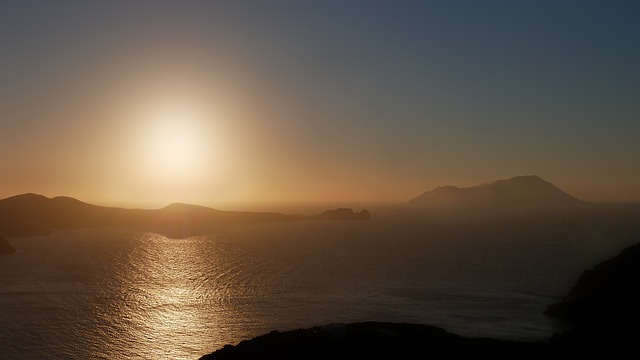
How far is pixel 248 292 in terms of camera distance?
298 feet

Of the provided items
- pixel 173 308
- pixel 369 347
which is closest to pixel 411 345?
pixel 369 347

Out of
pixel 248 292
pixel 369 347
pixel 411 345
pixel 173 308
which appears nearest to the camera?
pixel 369 347

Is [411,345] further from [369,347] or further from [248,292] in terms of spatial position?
[248,292]

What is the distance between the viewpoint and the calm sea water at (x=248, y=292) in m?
61.8

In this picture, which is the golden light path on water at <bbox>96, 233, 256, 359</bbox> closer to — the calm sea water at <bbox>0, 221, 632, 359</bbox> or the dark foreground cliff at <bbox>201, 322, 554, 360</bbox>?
the calm sea water at <bbox>0, 221, 632, 359</bbox>

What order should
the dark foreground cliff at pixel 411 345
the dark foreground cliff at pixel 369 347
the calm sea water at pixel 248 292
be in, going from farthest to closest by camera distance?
the calm sea water at pixel 248 292 < the dark foreground cliff at pixel 369 347 < the dark foreground cliff at pixel 411 345

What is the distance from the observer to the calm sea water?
61.8 m

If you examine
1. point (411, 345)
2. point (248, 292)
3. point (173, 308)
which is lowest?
point (173, 308)

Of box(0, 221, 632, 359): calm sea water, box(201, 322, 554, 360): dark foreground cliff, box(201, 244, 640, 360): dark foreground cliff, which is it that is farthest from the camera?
box(0, 221, 632, 359): calm sea water

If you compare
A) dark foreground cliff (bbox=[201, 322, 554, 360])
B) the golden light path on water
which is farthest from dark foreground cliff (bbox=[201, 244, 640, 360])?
the golden light path on water

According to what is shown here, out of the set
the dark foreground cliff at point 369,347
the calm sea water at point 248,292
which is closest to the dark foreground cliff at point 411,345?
the dark foreground cliff at point 369,347

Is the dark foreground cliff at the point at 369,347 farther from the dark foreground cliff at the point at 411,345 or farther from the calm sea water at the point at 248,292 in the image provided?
the calm sea water at the point at 248,292

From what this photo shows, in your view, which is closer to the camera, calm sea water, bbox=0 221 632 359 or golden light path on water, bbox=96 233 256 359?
golden light path on water, bbox=96 233 256 359

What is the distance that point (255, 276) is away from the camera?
109062mm
